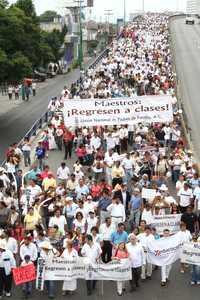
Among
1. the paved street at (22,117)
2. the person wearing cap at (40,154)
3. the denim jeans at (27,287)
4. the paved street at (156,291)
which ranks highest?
the person wearing cap at (40,154)

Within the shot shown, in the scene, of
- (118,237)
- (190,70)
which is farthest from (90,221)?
(190,70)

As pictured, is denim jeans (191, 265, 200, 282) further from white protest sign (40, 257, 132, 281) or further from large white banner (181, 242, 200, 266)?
white protest sign (40, 257, 132, 281)

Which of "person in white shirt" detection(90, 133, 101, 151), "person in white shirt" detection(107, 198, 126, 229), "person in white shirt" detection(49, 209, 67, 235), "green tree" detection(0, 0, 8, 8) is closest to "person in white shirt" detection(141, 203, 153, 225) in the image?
"person in white shirt" detection(107, 198, 126, 229)

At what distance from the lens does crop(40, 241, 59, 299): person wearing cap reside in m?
13.7

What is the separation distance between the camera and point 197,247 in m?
14.2

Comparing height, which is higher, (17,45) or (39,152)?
(17,45)

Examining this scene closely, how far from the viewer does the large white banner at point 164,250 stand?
14.3 metres

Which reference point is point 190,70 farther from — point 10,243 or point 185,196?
point 10,243

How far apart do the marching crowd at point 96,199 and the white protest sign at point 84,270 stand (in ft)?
0.56

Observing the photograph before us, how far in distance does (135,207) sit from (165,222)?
3.87 feet

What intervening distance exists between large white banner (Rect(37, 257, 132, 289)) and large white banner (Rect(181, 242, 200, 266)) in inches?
54.6

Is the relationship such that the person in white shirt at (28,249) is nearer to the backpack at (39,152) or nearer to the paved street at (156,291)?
the paved street at (156,291)

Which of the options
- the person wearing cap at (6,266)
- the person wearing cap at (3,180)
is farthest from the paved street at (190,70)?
the person wearing cap at (6,266)

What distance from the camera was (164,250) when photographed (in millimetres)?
14367
